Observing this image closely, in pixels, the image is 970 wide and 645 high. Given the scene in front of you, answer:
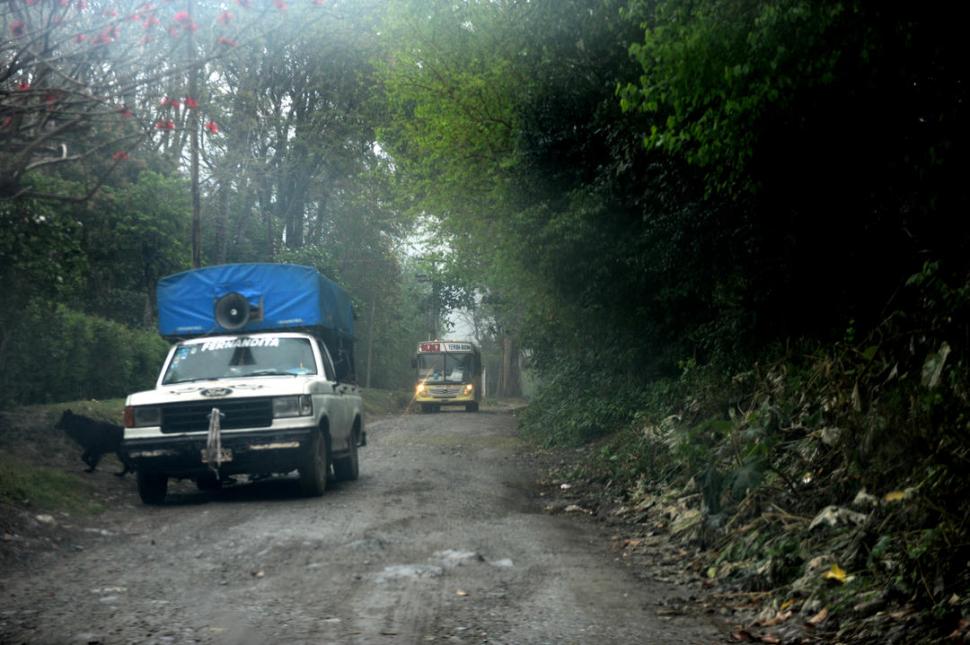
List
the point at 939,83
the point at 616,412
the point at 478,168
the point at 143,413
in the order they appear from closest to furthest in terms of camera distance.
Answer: the point at 939,83 < the point at 143,413 < the point at 616,412 < the point at 478,168

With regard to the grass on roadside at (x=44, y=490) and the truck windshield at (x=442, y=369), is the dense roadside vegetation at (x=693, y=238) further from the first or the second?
the truck windshield at (x=442, y=369)

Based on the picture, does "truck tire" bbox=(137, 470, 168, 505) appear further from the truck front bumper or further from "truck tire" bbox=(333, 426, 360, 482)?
"truck tire" bbox=(333, 426, 360, 482)

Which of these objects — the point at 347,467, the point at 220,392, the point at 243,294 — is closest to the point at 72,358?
the point at 243,294

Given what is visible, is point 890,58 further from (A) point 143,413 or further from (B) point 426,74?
(B) point 426,74

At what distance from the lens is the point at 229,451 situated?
1229cm

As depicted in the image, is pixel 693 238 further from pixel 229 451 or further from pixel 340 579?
pixel 340 579

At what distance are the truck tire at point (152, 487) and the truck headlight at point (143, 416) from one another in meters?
0.62

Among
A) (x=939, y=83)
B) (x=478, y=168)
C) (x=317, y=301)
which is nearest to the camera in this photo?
(x=939, y=83)

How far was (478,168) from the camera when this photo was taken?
73.5 ft

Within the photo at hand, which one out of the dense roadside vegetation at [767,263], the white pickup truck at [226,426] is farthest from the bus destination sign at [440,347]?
the white pickup truck at [226,426]

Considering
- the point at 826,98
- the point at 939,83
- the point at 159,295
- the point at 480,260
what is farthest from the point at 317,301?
the point at 480,260

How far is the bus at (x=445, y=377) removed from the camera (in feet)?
148

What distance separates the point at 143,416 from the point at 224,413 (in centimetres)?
98

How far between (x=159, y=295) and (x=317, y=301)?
2.20 meters
